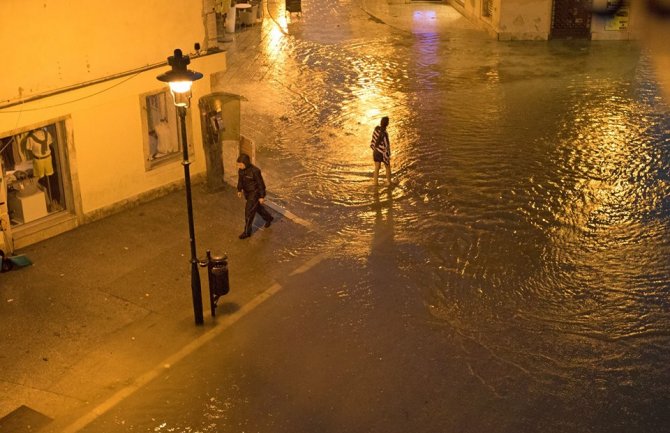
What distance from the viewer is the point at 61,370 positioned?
1025 centimetres

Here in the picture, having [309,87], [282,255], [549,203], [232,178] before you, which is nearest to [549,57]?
[309,87]

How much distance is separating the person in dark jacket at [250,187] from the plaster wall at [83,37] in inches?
109

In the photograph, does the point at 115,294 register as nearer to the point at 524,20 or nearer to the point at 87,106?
the point at 87,106

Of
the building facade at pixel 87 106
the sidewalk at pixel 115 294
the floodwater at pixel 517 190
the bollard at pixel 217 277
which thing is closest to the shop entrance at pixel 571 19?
the floodwater at pixel 517 190

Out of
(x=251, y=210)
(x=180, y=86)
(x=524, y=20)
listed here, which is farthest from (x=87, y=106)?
(x=524, y=20)

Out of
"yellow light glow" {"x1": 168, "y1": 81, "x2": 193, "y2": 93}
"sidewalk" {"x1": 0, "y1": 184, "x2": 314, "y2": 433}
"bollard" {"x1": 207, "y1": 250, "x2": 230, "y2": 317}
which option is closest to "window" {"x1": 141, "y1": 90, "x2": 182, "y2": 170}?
"sidewalk" {"x1": 0, "y1": 184, "x2": 314, "y2": 433}

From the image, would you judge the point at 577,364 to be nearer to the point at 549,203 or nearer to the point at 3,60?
the point at 549,203

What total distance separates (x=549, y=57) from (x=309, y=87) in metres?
8.30

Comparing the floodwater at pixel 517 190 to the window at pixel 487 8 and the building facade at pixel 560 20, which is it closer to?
the building facade at pixel 560 20

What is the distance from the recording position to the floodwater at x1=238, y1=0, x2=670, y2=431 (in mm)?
10898

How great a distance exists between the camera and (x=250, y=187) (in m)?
13.8

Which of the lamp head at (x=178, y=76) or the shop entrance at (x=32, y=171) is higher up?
the lamp head at (x=178, y=76)

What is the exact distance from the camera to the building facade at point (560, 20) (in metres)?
28.2

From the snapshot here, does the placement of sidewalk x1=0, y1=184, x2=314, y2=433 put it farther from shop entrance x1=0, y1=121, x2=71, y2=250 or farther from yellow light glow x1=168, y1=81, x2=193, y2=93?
yellow light glow x1=168, y1=81, x2=193, y2=93
